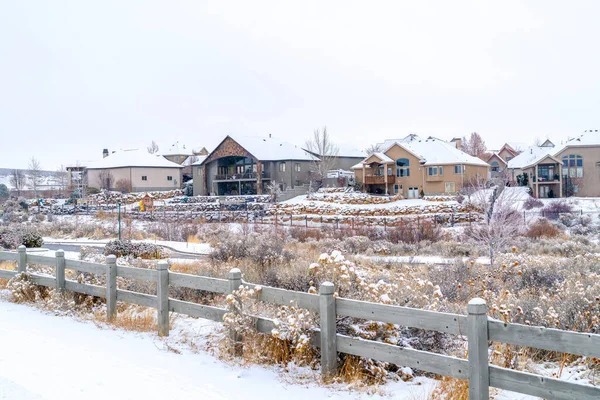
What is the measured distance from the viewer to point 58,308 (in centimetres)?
1092

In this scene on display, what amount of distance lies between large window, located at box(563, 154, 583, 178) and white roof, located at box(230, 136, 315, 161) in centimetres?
2952

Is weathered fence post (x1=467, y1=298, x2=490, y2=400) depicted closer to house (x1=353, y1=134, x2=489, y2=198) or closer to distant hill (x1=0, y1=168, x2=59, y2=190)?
house (x1=353, y1=134, x2=489, y2=198)

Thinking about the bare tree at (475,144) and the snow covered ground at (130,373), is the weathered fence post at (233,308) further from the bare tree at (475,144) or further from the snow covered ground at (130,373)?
the bare tree at (475,144)

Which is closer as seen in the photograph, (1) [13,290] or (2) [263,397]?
(2) [263,397]

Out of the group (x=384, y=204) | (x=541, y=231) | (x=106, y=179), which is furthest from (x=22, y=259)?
(x=106, y=179)

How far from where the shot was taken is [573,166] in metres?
57.1

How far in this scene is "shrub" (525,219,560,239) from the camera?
97.5 ft

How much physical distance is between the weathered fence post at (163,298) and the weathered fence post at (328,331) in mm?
3209

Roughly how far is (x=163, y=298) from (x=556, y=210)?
136ft

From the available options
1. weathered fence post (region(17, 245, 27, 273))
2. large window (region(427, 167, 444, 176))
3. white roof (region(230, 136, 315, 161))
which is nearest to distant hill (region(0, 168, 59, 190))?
white roof (region(230, 136, 315, 161))

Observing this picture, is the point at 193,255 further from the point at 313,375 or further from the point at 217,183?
the point at 217,183

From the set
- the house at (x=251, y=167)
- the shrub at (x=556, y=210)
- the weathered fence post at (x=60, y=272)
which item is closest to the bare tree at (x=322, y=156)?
the house at (x=251, y=167)

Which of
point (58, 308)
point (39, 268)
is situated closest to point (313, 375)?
point (58, 308)

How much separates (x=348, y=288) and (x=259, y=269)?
710 centimetres
